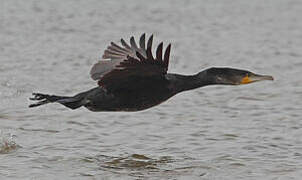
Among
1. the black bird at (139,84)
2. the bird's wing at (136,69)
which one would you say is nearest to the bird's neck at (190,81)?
the black bird at (139,84)

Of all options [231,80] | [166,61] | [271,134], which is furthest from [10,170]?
[271,134]

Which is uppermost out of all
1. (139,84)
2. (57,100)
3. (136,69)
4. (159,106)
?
(136,69)

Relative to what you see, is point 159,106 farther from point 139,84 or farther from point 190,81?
point 139,84

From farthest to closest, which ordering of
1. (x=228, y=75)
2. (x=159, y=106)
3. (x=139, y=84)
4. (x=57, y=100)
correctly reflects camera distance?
(x=159, y=106) < (x=228, y=75) < (x=57, y=100) < (x=139, y=84)

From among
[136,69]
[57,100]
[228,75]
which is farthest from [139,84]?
[228,75]

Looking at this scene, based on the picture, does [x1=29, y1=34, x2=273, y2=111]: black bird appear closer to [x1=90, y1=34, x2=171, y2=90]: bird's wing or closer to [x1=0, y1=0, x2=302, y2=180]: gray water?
[x1=90, y1=34, x2=171, y2=90]: bird's wing

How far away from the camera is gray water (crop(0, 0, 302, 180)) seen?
711cm

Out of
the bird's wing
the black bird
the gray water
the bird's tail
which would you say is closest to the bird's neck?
the black bird

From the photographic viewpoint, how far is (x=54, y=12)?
16062mm

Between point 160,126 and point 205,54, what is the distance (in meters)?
4.19

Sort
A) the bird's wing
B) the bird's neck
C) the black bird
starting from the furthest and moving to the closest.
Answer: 1. the bird's neck
2. the black bird
3. the bird's wing

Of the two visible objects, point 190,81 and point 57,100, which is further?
point 190,81

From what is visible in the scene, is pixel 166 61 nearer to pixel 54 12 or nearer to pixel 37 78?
pixel 37 78

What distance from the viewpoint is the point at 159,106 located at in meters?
9.41
